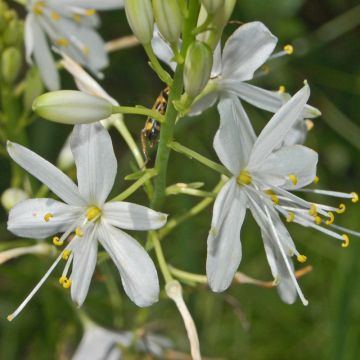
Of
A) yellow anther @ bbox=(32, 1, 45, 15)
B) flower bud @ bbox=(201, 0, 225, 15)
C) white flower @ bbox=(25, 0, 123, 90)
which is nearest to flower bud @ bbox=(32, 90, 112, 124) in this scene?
flower bud @ bbox=(201, 0, 225, 15)

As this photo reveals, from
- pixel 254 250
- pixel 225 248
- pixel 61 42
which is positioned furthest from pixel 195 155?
pixel 254 250

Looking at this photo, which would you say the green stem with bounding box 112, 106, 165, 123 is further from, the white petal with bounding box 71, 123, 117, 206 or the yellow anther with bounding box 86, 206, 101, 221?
the yellow anther with bounding box 86, 206, 101, 221

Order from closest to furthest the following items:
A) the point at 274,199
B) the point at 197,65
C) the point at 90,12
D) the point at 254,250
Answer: the point at 197,65
the point at 274,199
the point at 90,12
the point at 254,250

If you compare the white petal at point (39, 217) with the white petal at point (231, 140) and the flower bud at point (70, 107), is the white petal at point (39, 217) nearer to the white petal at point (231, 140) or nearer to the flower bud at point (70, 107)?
the flower bud at point (70, 107)

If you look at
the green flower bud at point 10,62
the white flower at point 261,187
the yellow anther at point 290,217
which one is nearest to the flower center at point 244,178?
the white flower at point 261,187

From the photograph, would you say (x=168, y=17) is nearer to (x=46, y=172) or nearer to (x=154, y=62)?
(x=154, y=62)
